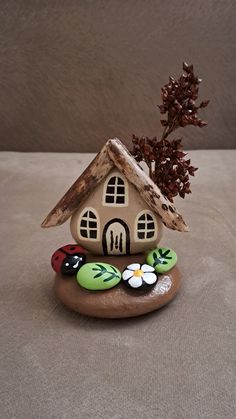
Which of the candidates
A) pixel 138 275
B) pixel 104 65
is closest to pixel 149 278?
pixel 138 275

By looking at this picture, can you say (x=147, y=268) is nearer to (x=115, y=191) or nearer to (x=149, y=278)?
(x=149, y=278)

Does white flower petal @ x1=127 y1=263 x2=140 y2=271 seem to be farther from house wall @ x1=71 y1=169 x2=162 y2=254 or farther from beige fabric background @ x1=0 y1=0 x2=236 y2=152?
beige fabric background @ x1=0 y1=0 x2=236 y2=152

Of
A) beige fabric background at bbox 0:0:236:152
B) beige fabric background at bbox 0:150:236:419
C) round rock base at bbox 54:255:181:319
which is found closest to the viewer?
beige fabric background at bbox 0:150:236:419

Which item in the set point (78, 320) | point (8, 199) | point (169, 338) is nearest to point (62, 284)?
point (78, 320)

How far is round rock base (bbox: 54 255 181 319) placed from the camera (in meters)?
0.73

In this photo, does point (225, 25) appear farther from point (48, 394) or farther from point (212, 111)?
point (48, 394)

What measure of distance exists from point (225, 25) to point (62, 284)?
1152mm

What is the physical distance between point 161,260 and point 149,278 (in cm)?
5

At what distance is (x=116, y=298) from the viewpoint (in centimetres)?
74

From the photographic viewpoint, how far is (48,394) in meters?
0.60

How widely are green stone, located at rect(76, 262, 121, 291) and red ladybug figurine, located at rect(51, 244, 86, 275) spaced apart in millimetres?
25

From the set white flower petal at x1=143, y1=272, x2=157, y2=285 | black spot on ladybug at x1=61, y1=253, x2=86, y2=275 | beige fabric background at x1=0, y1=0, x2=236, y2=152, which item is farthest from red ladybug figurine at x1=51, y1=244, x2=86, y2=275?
beige fabric background at x1=0, y1=0, x2=236, y2=152

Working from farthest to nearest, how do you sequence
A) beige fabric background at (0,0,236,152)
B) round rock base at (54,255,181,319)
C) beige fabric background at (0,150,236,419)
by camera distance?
beige fabric background at (0,0,236,152) → round rock base at (54,255,181,319) → beige fabric background at (0,150,236,419)

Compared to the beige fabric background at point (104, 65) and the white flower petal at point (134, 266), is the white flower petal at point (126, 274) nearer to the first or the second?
the white flower petal at point (134, 266)
